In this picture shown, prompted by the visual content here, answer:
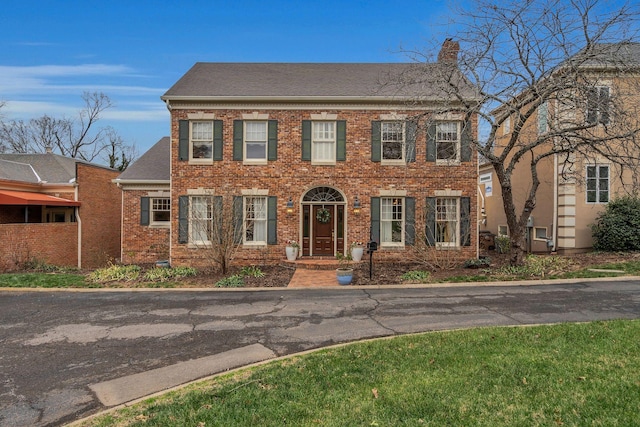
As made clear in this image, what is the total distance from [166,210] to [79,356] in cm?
1159

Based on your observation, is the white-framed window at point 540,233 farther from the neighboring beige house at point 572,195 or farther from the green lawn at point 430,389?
the green lawn at point 430,389

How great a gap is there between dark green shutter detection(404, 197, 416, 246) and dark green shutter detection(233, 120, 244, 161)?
22.3ft

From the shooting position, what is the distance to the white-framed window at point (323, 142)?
575 inches

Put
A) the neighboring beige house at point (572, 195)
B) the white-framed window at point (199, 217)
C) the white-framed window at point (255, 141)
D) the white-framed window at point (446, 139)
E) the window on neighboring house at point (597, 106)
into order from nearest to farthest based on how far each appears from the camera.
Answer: the window on neighboring house at point (597, 106) < the white-framed window at point (199, 217) < the neighboring beige house at point (572, 195) < the white-framed window at point (446, 139) < the white-framed window at point (255, 141)

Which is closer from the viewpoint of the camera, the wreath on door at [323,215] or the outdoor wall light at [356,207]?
the outdoor wall light at [356,207]

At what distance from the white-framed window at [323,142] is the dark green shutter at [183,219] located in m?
5.35

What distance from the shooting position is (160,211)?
16125 millimetres

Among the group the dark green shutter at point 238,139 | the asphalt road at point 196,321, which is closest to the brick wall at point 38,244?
the asphalt road at point 196,321

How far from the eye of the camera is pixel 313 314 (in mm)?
7191

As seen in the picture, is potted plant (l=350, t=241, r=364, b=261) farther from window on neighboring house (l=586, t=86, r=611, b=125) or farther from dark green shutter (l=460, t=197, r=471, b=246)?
window on neighboring house (l=586, t=86, r=611, b=125)

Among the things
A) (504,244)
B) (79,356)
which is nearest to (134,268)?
(79,356)

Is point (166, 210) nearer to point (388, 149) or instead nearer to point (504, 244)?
point (388, 149)

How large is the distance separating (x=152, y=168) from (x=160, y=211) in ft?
7.10

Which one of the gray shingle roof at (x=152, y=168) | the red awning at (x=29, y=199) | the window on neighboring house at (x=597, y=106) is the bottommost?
the red awning at (x=29, y=199)
